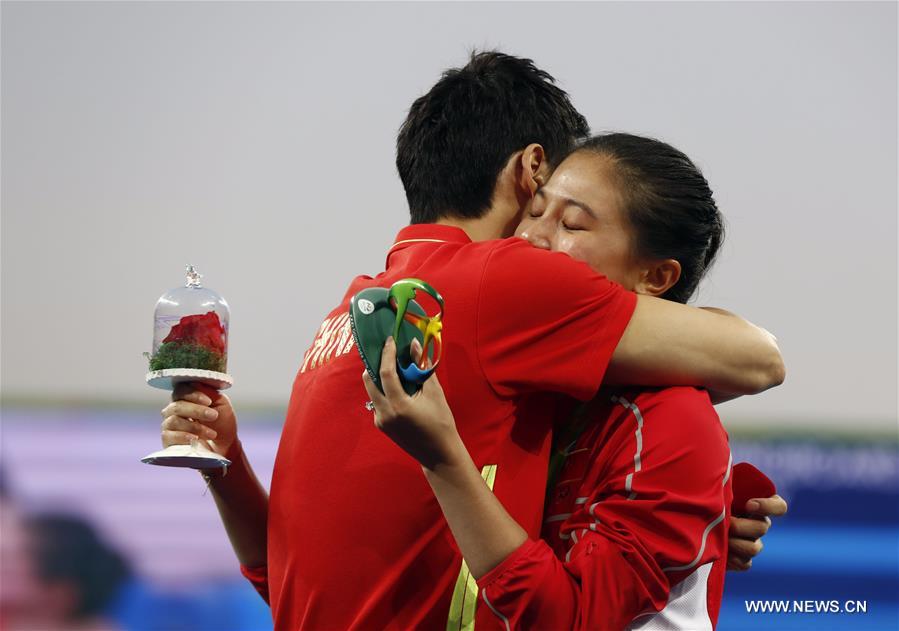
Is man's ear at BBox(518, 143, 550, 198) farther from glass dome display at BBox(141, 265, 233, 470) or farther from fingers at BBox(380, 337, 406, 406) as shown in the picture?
fingers at BBox(380, 337, 406, 406)

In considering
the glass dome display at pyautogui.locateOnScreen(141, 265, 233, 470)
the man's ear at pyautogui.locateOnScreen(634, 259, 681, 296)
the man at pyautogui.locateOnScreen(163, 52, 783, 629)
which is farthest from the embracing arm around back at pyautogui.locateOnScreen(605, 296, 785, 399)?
the glass dome display at pyautogui.locateOnScreen(141, 265, 233, 470)

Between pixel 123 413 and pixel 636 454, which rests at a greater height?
pixel 636 454

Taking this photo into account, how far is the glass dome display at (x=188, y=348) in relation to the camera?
2059 millimetres

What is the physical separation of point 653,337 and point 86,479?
2.39 meters

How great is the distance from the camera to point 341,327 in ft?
6.13

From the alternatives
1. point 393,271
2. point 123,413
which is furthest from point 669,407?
point 123,413

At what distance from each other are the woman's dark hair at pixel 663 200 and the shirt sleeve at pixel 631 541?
338 mm

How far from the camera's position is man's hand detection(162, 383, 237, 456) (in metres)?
2.02

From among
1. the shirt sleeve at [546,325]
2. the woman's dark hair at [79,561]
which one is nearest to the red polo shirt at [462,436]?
the shirt sleeve at [546,325]

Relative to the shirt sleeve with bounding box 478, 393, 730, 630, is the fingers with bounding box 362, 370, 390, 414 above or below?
above

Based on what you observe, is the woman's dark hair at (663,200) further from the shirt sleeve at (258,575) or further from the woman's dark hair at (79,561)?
the woman's dark hair at (79,561)

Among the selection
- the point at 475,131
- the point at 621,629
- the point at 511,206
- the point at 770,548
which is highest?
the point at 475,131

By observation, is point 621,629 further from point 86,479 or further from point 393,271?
point 86,479

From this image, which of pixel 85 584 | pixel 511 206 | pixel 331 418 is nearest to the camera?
pixel 331 418
